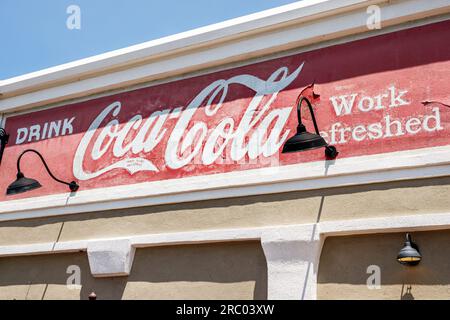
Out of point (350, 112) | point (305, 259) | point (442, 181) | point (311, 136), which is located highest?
point (350, 112)

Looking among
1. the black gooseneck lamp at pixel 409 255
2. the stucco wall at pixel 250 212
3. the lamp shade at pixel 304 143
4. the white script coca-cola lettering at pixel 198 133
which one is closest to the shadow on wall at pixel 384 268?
the black gooseneck lamp at pixel 409 255

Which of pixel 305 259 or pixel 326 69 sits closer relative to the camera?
pixel 305 259

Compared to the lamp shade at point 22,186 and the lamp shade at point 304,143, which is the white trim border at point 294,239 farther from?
the lamp shade at point 22,186

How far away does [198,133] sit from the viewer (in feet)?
30.1

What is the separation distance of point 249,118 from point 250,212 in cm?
142

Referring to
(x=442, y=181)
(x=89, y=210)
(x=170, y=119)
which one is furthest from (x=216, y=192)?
(x=442, y=181)

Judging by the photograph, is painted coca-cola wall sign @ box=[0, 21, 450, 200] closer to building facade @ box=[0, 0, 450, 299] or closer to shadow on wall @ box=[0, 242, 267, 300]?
building facade @ box=[0, 0, 450, 299]

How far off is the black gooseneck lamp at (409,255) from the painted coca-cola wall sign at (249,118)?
1251 millimetres

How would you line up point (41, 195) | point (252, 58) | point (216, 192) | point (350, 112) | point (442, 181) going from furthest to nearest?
point (41, 195) < point (252, 58) < point (216, 192) < point (350, 112) < point (442, 181)

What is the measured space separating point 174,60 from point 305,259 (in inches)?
154

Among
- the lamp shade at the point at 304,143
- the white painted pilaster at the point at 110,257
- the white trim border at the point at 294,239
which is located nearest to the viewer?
the white trim border at the point at 294,239

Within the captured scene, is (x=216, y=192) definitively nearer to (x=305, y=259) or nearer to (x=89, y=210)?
(x=305, y=259)

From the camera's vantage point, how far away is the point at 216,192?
8.59 m

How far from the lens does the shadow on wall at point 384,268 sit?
697 cm
